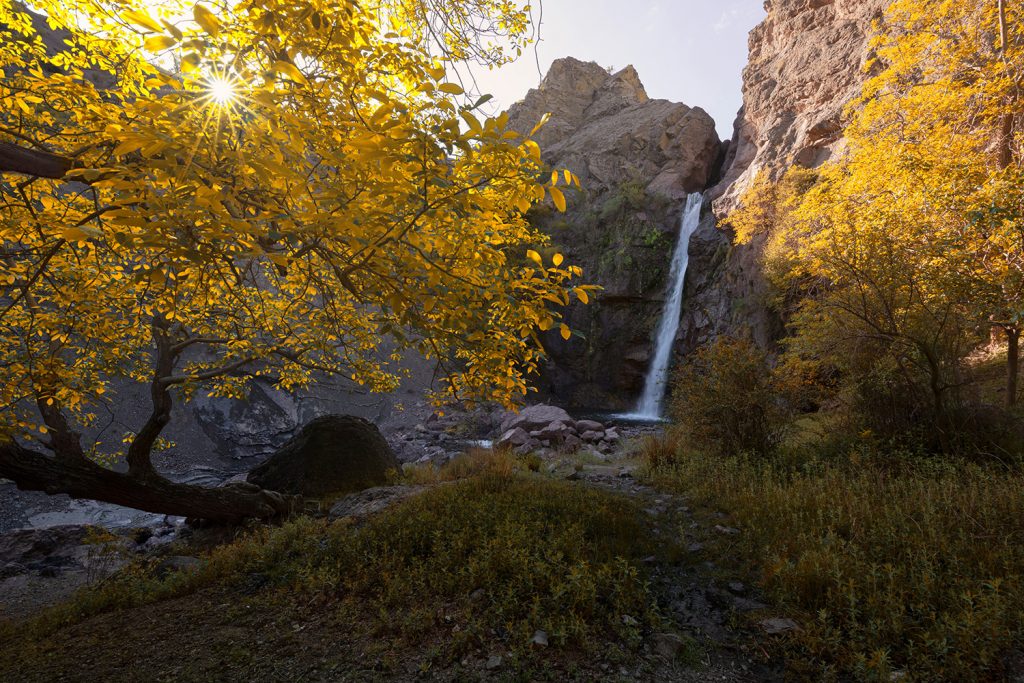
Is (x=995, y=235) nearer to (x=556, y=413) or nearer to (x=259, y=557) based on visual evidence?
(x=259, y=557)

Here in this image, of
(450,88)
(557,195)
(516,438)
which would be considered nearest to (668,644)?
(557,195)

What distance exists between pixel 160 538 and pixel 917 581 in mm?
11816

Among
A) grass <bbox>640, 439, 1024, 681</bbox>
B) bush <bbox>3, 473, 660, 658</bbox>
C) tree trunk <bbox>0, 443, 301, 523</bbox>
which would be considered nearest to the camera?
grass <bbox>640, 439, 1024, 681</bbox>

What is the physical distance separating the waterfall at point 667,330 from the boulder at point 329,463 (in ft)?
54.8

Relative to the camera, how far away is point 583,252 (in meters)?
30.5

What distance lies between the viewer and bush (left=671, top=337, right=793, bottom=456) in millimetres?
8336

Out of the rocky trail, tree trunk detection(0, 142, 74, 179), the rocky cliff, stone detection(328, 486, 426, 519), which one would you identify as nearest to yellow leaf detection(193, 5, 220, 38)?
tree trunk detection(0, 142, 74, 179)

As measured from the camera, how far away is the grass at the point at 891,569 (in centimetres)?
300

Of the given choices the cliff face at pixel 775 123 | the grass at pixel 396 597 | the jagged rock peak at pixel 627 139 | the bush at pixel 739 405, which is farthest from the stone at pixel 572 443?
the jagged rock peak at pixel 627 139

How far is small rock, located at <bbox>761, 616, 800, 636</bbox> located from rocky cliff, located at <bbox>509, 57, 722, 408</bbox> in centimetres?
2171

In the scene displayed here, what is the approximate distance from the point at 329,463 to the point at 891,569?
8303mm

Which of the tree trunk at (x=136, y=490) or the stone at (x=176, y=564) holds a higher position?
the tree trunk at (x=136, y=490)

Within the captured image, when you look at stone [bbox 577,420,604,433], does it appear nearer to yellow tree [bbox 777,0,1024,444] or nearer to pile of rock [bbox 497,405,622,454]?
pile of rock [bbox 497,405,622,454]

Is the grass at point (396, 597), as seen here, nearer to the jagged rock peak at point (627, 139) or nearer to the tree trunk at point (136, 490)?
the tree trunk at point (136, 490)
